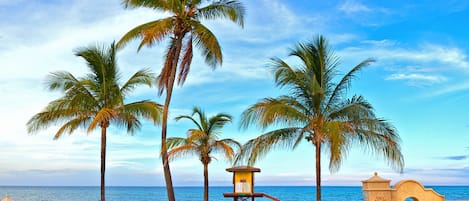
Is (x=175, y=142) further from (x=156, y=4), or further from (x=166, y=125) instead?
(x=156, y=4)

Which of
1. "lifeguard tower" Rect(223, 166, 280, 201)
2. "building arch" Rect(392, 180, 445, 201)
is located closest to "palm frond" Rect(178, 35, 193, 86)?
"lifeguard tower" Rect(223, 166, 280, 201)

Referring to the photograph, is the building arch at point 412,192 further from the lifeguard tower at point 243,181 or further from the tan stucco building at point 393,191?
the lifeguard tower at point 243,181

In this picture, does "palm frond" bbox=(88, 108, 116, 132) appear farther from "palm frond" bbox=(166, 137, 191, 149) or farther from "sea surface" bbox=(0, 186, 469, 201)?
"sea surface" bbox=(0, 186, 469, 201)

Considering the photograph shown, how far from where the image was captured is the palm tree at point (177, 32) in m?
14.6

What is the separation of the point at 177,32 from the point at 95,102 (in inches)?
139

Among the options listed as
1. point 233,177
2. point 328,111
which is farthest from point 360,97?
point 233,177

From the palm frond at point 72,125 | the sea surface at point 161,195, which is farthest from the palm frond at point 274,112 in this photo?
the sea surface at point 161,195

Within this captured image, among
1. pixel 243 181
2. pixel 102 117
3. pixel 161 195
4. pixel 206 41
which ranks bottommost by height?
pixel 161 195

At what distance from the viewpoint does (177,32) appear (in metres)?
14.9

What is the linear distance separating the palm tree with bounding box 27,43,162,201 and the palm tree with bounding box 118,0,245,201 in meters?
0.85

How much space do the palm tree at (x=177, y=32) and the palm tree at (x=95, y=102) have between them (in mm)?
847

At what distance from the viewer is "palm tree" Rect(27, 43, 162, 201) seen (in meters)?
14.9

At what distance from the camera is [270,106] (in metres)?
13.0

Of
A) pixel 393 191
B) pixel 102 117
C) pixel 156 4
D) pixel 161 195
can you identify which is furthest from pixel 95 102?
pixel 161 195
